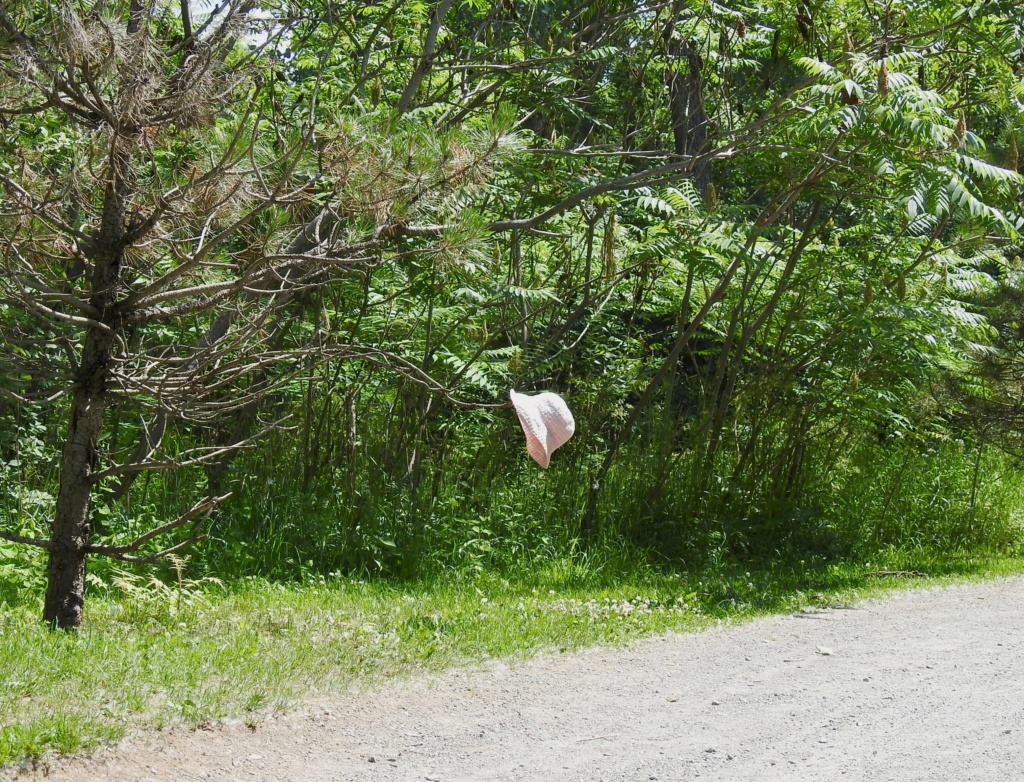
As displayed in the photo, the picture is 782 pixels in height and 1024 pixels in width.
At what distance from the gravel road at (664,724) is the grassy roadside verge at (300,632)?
0.21 metres

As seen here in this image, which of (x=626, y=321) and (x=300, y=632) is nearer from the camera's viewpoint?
(x=300, y=632)

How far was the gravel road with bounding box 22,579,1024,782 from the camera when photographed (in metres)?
4.29

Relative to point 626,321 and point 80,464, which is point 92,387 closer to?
point 80,464

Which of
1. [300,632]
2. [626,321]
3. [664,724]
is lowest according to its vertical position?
[300,632]

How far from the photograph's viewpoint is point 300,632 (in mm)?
6043

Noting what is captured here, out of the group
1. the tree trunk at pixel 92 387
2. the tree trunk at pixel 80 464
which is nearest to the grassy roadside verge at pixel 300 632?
the tree trunk at pixel 80 464

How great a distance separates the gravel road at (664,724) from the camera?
429 centimetres

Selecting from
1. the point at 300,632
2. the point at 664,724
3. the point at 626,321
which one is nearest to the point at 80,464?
the point at 300,632

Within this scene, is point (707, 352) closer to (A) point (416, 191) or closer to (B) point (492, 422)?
(B) point (492, 422)

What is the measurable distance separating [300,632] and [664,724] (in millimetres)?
2266

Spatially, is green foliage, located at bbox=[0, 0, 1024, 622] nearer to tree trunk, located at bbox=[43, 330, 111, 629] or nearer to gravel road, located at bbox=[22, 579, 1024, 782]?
tree trunk, located at bbox=[43, 330, 111, 629]

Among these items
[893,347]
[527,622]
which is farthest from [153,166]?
[893,347]

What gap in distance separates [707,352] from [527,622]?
5.22 meters

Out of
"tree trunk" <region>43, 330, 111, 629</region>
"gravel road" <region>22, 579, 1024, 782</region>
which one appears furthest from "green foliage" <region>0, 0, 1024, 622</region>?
"gravel road" <region>22, 579, 1024, 782</region>
